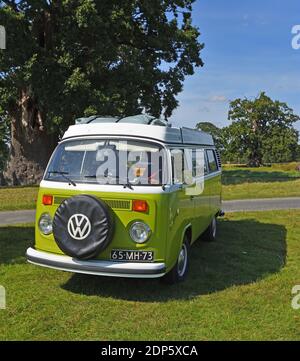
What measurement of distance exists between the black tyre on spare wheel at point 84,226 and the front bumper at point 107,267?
0.12 meters

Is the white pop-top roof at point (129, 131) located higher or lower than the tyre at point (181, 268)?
higher

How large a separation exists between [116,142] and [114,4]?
64.1 ft

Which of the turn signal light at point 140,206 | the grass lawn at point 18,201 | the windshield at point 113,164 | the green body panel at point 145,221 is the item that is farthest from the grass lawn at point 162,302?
the grass lawn at point 18,201

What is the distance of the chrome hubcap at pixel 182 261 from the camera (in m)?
6.85

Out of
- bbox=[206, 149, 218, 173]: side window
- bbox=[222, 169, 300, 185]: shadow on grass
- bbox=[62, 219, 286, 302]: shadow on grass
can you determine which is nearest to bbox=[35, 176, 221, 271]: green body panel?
bbox=[62, 219, 286, 302]: shadow on grass

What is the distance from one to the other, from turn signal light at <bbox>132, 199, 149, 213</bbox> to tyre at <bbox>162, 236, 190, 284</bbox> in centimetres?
118

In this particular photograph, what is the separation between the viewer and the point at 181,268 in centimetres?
696

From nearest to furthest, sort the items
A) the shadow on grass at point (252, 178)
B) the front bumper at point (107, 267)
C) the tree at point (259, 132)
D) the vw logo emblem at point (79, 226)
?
the front bumper at point (107, 267)
the vw logo emblem at point (79, 226)
the shadow on grass at point (252, 178)
the tree at point (259, 132)

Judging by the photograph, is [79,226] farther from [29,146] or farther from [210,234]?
[29,146]

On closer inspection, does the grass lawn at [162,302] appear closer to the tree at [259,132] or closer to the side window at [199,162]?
the side window at [199,162]

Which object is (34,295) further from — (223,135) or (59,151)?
(223,135)

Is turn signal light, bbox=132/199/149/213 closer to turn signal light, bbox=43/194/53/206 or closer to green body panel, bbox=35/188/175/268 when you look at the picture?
green body panel, bbox=35/188/175/268

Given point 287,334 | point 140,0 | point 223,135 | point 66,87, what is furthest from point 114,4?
point 223,135

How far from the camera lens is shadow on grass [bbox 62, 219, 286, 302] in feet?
21.0
